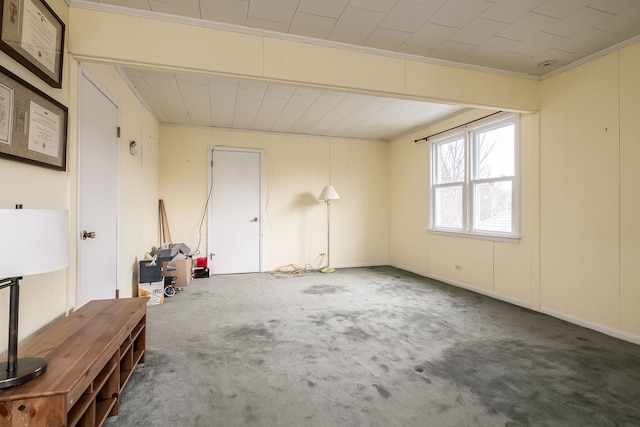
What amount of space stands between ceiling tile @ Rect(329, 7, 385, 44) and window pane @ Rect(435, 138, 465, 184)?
268cm

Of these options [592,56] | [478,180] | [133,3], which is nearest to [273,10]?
[133,3]

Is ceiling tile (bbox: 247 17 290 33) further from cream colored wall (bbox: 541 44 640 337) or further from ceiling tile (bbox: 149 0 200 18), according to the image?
cream colored wall (bbox: 541 44 640 337)

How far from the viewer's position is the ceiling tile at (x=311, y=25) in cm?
240

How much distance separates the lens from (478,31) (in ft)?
8.55

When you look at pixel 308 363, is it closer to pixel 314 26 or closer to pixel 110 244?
pixel 110 244

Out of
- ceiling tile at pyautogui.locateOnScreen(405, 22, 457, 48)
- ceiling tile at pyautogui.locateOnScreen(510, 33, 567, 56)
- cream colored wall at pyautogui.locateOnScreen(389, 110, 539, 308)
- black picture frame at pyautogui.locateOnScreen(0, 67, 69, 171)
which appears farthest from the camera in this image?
cream colored wall at pyautogui.locateOnScreen(389, 110, 539, 308)

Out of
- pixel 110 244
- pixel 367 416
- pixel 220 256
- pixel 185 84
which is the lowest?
pixel 367 416

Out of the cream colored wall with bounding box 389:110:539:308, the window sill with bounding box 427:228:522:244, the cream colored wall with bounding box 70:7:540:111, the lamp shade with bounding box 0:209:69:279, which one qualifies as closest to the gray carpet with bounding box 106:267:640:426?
the cream colored wall with bounding box 389:110:539:308

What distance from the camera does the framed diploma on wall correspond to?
151 centimetres

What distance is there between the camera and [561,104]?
3297 millimetres

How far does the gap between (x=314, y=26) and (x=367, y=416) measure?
2701 millimetres

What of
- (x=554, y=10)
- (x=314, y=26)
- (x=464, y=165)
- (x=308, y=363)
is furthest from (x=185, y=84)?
(x=464, y=165)

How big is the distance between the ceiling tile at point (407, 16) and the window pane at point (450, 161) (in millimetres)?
2573

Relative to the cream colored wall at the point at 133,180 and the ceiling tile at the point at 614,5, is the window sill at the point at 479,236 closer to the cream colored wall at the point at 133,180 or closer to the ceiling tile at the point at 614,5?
the ceiling tile at the point at 614,5
